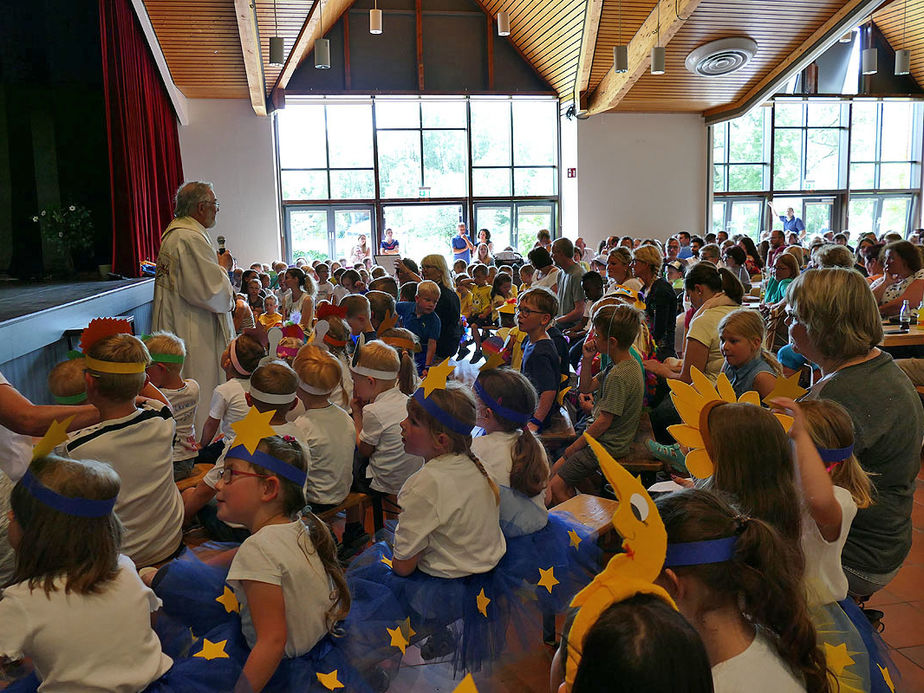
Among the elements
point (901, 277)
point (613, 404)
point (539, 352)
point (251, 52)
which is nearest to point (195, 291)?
point (539, 352)

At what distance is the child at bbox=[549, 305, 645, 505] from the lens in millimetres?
3342

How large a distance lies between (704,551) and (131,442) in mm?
1714

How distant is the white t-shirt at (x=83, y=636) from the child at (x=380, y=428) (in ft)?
5.17

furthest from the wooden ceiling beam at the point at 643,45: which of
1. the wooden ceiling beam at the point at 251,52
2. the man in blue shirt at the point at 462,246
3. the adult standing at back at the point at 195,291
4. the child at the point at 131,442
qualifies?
the child at the point at 131,442

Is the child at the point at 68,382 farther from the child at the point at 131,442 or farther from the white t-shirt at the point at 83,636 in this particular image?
the white t-shirt at the point at 83,636

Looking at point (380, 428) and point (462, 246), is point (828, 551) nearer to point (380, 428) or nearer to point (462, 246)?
point (380, 428)

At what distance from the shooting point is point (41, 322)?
13.0ft

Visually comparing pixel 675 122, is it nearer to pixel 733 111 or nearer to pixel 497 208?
pixel 733 111

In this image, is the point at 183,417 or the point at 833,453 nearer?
the point at 833,453

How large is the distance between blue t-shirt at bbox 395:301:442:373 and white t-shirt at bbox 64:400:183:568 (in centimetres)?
311

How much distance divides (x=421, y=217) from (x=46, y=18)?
8853mm

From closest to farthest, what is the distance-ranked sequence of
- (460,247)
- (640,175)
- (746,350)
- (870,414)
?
1. (870,414)
2. (746,350)
3. (460,247)
4. (640,175)

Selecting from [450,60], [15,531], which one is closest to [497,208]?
[450,60]

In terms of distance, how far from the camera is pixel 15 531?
1.55 meters
